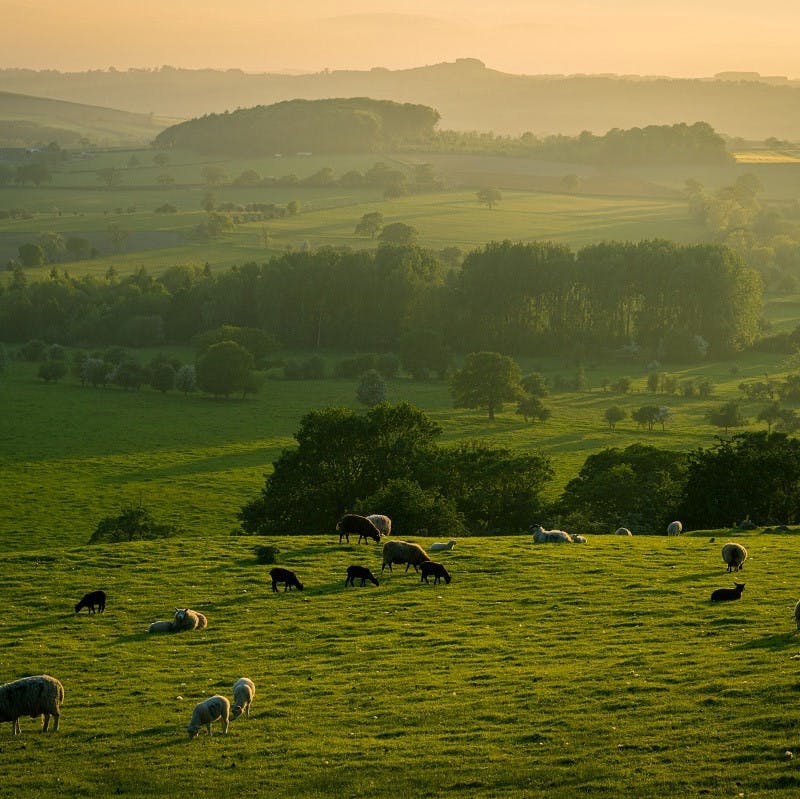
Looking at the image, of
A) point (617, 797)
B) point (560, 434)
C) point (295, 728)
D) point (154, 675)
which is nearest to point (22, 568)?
point (154, 675)

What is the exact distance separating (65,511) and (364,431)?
22421mm

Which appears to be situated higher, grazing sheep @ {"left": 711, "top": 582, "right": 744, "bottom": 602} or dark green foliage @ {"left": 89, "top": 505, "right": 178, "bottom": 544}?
grazing sheep @ {"left": 711, "top": 582, "right": 744, "bottom": 602}

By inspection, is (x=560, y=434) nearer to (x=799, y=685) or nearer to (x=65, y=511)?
(x=65, y=511)

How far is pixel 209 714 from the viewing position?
2266 centimetres

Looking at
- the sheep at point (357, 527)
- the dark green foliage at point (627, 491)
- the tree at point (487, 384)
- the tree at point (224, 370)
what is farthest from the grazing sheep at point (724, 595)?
the tree at point (224, 370)

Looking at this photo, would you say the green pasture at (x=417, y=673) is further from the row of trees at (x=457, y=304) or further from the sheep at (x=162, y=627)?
the row of trees at (x=457, y=304)

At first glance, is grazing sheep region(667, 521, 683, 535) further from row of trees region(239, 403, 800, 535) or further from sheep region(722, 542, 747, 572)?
sheep region(722, 542, 747, 572)

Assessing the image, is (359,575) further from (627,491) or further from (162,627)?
(627,491)

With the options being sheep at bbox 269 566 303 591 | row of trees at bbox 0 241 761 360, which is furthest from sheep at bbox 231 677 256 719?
row of trees at bbox 0 241 761 360

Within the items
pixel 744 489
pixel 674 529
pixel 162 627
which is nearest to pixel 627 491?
pixel 744 489

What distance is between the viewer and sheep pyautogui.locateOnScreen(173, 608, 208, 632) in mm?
30609

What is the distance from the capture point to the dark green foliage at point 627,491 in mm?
56281

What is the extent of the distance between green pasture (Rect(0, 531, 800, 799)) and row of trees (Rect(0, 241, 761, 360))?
113 metres

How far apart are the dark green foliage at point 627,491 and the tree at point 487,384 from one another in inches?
1728
